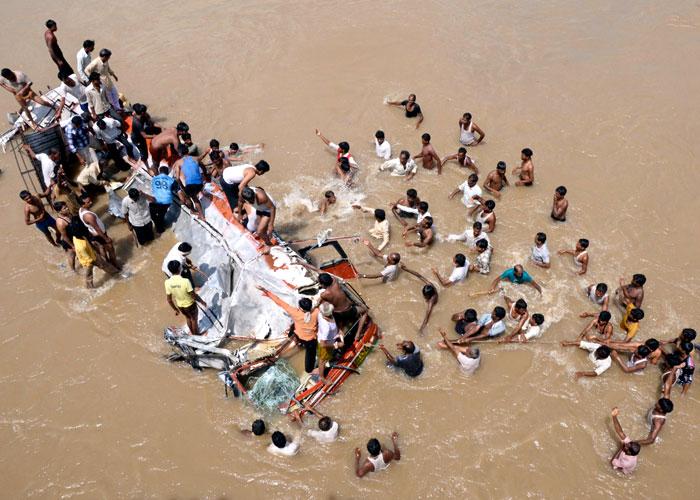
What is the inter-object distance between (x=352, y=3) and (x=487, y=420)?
13797 millimetres

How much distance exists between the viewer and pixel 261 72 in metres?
15.7

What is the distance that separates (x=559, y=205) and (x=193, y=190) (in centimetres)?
670

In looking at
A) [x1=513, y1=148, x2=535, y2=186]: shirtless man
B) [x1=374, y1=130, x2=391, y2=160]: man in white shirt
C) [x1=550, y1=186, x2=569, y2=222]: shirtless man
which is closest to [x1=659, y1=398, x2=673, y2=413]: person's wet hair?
[x1=550, y1=186, x2=569, y2=222]: shirtless man

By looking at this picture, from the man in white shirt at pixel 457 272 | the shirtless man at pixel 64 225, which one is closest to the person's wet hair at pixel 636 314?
the man in white shirt at pixel 457 272

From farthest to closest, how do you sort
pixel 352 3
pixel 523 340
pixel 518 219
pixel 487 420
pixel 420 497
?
pixel 352 3 → pixel 518 219 → pixel 523 340 → pixel 487 420 → pixel 420 497

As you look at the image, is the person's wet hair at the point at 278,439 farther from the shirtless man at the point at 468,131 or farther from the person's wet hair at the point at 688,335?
the shirtless man at the point at 468,131

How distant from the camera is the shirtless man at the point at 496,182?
11.7 m

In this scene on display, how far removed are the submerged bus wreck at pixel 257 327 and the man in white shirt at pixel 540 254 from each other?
336cm

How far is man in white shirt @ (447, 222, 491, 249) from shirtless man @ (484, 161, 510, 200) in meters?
1.15

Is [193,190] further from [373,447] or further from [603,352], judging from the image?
[603,352]

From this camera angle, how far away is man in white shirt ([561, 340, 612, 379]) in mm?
8734

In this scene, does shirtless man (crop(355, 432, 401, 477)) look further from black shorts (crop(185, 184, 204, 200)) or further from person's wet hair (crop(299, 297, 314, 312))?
black shorts (crop(185, 184, 204, 200))

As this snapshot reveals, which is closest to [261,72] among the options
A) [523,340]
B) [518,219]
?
[518,219]

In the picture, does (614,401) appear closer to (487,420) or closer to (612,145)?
(487,420)
